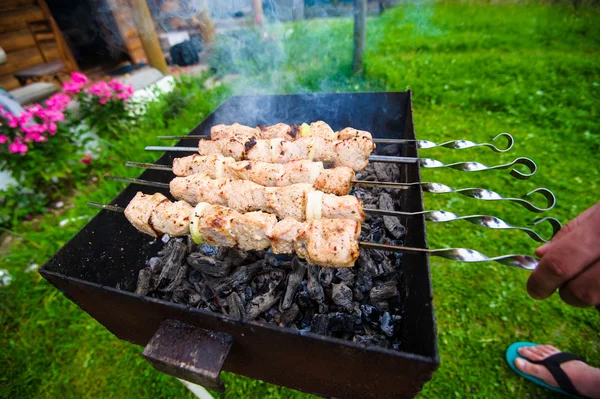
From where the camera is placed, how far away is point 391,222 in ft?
8.21

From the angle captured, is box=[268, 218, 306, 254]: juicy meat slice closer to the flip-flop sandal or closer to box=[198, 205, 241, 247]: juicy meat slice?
box=[198, 205, 241, 247]: juicy meat slice

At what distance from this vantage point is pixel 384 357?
124 cm

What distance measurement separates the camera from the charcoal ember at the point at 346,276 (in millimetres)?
2150

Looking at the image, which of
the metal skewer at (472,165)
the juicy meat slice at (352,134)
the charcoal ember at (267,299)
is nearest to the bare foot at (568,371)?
the metal skewer at (472,165)

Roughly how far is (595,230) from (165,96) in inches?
248

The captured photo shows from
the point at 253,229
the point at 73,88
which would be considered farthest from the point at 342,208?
the point at 73,88

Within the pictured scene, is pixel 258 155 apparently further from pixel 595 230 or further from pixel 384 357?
pixel 595 230

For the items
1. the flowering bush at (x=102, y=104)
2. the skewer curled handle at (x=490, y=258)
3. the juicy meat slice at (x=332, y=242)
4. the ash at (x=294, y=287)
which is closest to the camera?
the skewer curled handle at (x=490, y=258)

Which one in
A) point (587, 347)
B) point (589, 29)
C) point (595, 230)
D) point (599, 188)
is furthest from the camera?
point (589, 29)

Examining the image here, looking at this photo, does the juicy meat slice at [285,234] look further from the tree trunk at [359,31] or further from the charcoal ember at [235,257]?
the tree trunk at [359,31]

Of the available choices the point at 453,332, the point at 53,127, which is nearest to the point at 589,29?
the point at 453,332

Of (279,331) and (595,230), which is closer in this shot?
(595,230)

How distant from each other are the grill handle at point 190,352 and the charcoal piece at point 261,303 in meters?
0.55

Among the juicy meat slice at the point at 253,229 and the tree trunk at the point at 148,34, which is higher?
the tree trunk at the point at 148,34
